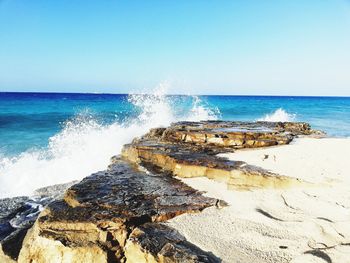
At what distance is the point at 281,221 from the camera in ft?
11.7

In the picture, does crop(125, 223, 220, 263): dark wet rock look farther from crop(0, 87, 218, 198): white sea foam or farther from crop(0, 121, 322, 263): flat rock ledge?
crop(0, 87, 218, 198): white sea foam

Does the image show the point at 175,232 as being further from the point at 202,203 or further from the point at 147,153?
the point at 147,153

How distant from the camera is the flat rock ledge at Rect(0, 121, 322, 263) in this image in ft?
11.0

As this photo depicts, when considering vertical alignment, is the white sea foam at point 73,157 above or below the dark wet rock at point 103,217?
below

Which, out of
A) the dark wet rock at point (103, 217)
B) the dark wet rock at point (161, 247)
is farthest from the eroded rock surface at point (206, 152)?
the dark wet rock at point (161, 247)

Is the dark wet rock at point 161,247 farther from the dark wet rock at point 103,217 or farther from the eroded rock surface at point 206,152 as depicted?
the eroded rock surface at point 206,152

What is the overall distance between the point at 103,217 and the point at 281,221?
1.96m

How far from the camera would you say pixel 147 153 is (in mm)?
6230

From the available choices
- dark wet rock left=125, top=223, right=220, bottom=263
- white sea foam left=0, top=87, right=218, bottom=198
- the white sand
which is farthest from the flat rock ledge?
white sea foam left=0, top=87, right=218, bottom=198

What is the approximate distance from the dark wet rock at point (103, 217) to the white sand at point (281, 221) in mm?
250

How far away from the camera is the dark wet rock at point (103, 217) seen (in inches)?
134

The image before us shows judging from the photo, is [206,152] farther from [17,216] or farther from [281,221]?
[17,216]

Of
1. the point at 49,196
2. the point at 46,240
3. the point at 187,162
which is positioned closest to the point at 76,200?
the point at 46,240

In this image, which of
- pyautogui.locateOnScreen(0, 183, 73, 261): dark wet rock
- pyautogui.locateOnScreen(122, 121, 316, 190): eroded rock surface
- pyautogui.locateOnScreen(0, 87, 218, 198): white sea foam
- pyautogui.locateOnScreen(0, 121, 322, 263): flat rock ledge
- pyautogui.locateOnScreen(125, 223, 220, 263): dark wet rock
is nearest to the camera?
pyautogui.locateOnScreen(125, 223, 220, 263): dark wet rock
